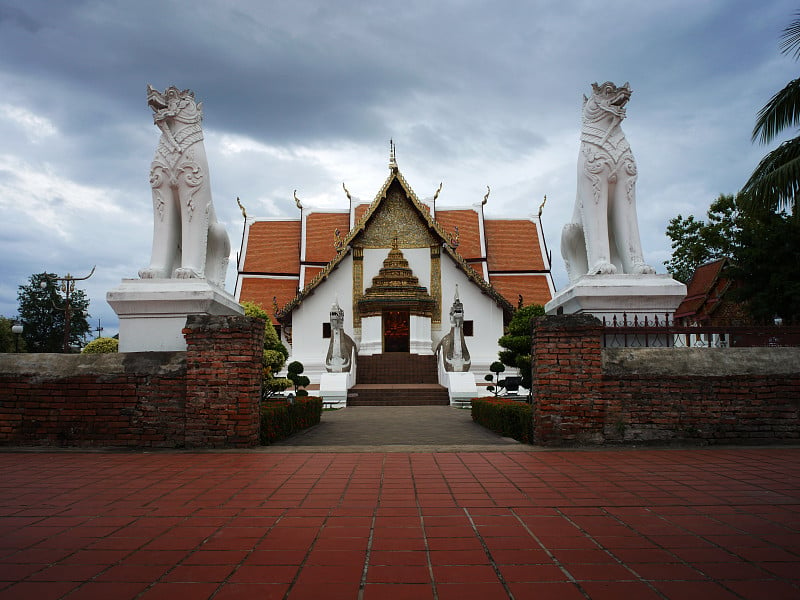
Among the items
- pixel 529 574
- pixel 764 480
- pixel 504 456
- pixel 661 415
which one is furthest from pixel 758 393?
pixel 529 574

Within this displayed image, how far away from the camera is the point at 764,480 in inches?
141

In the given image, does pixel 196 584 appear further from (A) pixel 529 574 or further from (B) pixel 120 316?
(B) pixel 120 316

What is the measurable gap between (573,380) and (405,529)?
259 centimetres

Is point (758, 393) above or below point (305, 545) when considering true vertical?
above

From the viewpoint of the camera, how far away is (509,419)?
6176mm

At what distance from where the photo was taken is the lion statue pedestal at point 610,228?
17.7ft

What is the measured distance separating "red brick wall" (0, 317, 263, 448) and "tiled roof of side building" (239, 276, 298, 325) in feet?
52.5

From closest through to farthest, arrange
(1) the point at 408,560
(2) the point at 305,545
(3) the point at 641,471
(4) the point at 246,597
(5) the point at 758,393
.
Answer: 1. (4) the point at 246,597
2. (1) the point at 408,560
3. (2) the point at 305,545
4. (3) the point at 641,471
5. (5) the point at 758,393

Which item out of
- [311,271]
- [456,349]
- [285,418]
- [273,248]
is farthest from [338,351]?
[285,418]

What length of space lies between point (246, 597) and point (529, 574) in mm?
1000

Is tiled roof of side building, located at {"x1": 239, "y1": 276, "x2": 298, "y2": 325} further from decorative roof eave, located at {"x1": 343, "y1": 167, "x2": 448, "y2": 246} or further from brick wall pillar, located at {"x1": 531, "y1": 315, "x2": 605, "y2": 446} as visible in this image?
brick wall pillar, located at {"x1": 531, "y1": 315, "x2": 605, "y2": 446}

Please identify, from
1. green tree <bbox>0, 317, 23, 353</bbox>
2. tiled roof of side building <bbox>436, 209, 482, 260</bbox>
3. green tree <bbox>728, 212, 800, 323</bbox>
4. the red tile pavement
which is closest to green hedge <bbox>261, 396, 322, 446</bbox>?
the red tile pavement

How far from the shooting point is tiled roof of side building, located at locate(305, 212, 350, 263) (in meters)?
21.5

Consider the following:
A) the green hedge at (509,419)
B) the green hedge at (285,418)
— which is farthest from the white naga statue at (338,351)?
the green hedge at (509,419)
